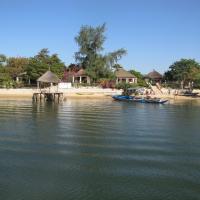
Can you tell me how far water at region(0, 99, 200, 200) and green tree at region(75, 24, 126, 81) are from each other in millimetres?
52990

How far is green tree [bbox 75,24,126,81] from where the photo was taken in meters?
83.9

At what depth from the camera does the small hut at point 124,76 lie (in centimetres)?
9238

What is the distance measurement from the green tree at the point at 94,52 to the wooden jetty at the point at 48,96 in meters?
19.0

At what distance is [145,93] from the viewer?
2928 inches

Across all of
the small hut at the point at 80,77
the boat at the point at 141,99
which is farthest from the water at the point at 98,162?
the small hut at the point at 80,77

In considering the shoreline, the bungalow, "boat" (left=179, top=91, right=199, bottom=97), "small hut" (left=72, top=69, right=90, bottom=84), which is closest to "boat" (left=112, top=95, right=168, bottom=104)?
the shoreline

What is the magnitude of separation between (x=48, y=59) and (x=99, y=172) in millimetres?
66206

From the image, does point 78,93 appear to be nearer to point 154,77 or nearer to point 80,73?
point 80,73

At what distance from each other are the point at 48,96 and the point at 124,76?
99.7ft

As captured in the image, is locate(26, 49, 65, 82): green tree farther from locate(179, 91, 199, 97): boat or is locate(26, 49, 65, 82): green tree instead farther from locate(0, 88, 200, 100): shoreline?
locate(179, 91, 199, 97): boat

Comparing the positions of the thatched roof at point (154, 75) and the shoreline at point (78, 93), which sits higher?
the thatched roof at point (154, 75)

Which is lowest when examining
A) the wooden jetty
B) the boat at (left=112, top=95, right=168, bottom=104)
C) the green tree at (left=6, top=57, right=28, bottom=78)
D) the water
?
the water

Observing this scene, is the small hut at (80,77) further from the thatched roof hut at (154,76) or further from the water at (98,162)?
the water at (98,162)

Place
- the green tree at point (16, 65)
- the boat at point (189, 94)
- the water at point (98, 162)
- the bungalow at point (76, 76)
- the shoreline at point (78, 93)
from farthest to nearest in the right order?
1. the bungalow at point (76, 76)
2. the green tree at point (16, 65)
3. the boat at point (189, 94)
4. the shoreline at point (78, 93)
5. the water at point (98, 162)
